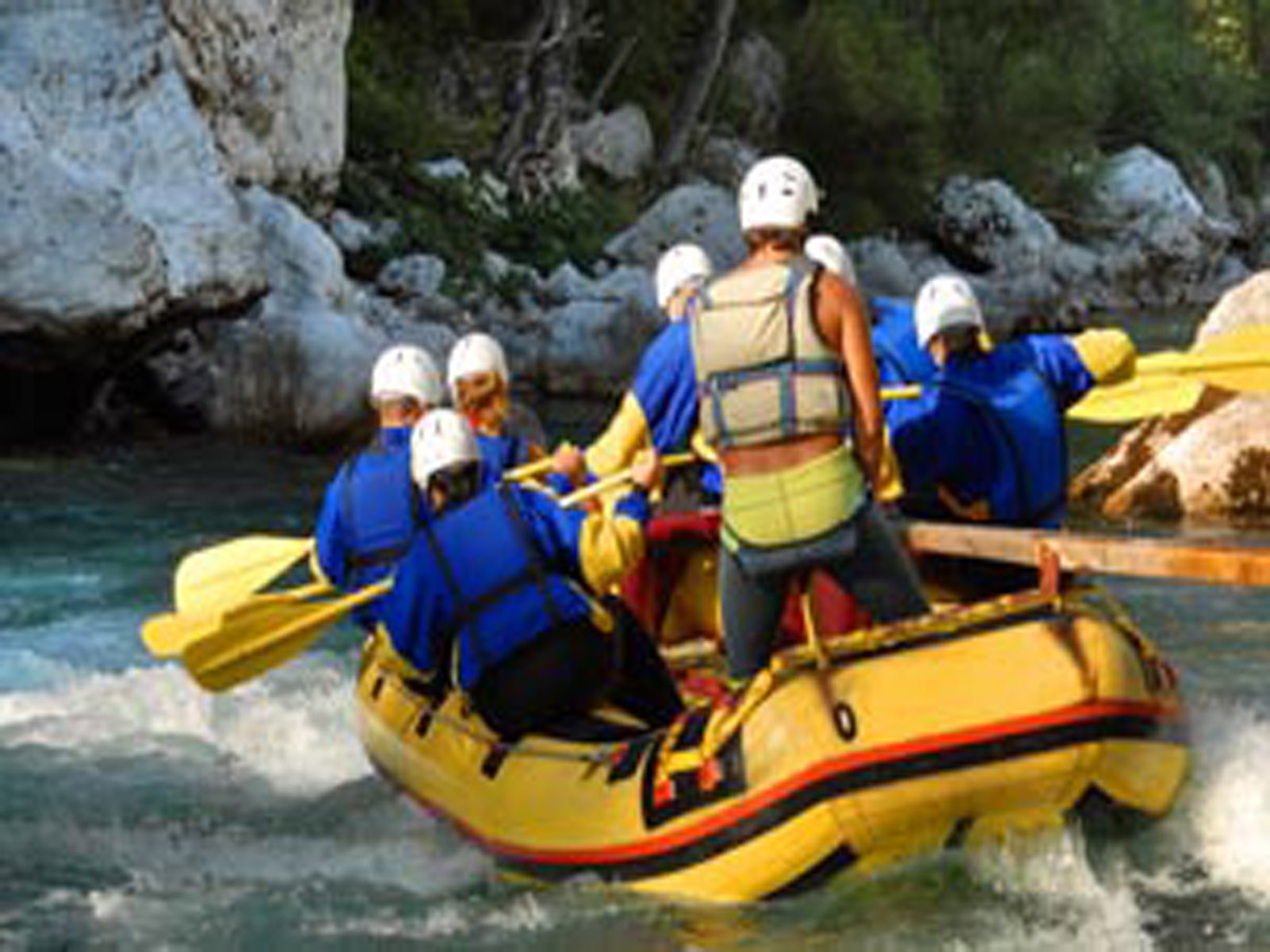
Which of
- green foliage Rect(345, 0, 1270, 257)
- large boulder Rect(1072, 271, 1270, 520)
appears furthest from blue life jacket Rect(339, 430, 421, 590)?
green foliage Rect(345, 0, 1270, 257)

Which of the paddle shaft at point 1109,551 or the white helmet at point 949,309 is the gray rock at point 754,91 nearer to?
the white helmet at point 949,309

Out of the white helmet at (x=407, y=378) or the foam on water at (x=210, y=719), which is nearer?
the white helmet at (x=407, y=378)

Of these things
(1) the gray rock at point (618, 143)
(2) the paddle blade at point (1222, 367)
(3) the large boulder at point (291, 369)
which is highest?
(2) the paddle blade at point (1222, 367)

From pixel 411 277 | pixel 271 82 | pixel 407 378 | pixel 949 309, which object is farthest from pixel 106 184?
pixel 949 309

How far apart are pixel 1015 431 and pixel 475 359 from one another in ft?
6.55

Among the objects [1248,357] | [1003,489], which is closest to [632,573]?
[1003,489]

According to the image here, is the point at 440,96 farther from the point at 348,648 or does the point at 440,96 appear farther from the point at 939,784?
the point at 939,784

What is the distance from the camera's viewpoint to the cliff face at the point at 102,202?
1270 centimetres

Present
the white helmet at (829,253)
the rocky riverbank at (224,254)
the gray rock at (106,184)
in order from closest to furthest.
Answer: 1. the white helmet at (829,253)
2. the gray rock at (106,184)
3. the rocky riverbank at (224,254)

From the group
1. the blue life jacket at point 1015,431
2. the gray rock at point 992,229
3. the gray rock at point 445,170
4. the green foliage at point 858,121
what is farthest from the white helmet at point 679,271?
the gray rock at point 992,229

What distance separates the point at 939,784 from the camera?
4.58 metres

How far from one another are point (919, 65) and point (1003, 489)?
26.5 meters

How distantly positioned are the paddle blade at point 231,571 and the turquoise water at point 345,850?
2.07 ft

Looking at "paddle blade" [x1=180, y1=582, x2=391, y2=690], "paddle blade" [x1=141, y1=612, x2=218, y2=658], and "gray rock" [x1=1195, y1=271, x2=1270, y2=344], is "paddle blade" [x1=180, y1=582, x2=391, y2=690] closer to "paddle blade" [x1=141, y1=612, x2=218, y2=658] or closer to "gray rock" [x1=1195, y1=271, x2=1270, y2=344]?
"paddle blade" [x1=141, y1=612, x2=218, y2=658]
